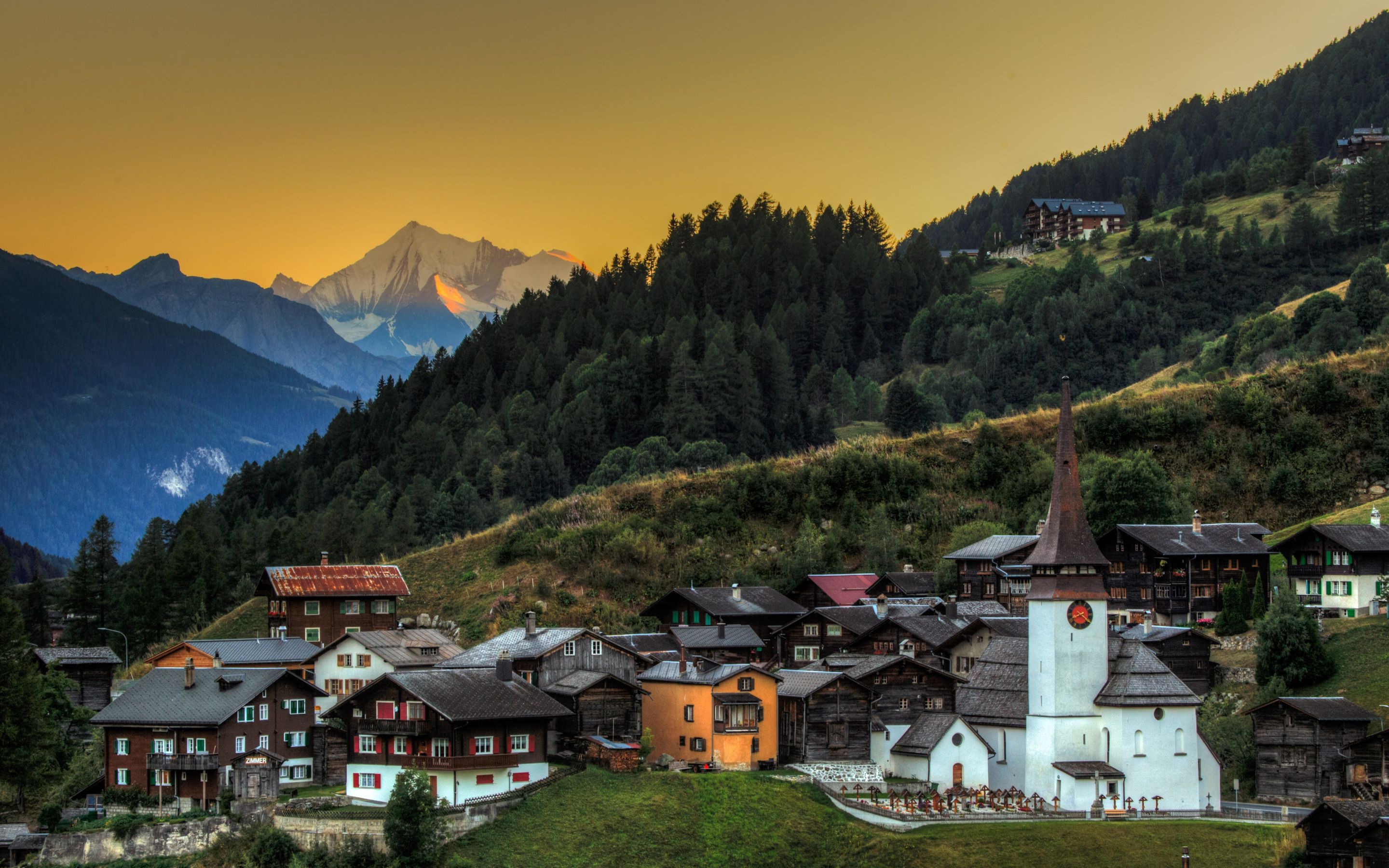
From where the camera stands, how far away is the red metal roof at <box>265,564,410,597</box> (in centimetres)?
6838

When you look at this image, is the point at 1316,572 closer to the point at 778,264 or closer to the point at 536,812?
the point at 536,812

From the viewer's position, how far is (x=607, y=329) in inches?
5551

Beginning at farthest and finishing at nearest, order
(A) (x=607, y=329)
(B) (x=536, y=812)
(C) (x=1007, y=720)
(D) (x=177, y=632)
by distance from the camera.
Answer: (A) (x=607, y=329) → (D) (x=177, y=632) → (C) (x=1007, y=720) → (B) (x=536, y=812)

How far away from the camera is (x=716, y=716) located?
5147cm

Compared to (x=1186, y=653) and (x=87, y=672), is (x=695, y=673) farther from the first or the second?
(x=87, y=672)

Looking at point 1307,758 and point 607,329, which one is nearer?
point 1307,758

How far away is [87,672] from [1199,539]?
55.4 metres

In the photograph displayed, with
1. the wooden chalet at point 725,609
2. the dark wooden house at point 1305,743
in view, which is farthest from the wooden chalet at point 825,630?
the dark wooden house at point 1305,743

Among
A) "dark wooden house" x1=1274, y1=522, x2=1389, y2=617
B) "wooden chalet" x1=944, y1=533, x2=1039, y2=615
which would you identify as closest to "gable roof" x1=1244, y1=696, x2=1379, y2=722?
"dark wooden house" x1=1274, y1=522, x2=1389, y2=617

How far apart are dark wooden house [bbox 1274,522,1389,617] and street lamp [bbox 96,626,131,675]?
193 ft

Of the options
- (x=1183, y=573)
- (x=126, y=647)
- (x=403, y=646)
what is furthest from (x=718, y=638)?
(x=126, y=647)

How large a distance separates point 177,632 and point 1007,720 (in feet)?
182

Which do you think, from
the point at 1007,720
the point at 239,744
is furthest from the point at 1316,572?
the point at 239,744

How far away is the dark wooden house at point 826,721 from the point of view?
53125 millimetres
